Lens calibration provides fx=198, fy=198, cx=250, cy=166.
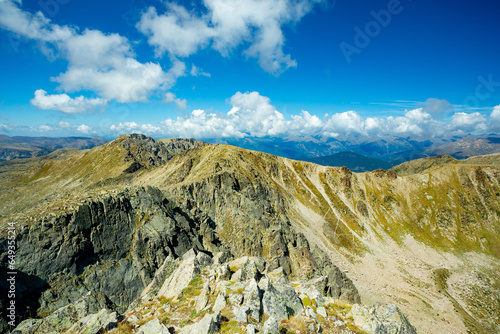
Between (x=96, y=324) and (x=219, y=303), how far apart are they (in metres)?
7.86

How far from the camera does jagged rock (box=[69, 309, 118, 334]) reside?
1255cm

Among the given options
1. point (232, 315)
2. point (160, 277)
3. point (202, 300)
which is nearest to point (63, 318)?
point (160, 277)

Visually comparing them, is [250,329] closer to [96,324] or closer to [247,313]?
[247,313]

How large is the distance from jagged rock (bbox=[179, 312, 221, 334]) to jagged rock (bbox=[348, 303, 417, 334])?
10.5m

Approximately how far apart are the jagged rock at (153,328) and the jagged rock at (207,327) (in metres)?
1.07

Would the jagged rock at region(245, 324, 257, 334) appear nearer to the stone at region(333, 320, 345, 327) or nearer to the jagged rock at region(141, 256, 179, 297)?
the stone at region(333, 320, 345, 327)

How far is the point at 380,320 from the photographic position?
14656mm

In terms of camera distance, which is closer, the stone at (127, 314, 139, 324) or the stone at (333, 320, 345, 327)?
the stone at (127, 314, 139, 324)

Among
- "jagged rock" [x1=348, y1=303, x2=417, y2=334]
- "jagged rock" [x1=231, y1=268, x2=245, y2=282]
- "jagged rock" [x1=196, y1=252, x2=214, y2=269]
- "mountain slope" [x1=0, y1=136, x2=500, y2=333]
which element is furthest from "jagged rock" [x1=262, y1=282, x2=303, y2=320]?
"mountain slope" [x1=0, y1=136, x2=500, y2=333]

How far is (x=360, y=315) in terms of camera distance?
1520 cm

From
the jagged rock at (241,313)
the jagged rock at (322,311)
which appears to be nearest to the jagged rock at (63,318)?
the jagged rock at (241,313)

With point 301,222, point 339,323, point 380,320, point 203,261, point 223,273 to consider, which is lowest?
point 301,222

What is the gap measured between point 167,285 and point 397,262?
99.4m

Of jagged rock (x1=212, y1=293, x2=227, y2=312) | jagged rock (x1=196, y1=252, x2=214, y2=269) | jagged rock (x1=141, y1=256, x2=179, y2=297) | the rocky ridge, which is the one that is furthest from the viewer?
jagged rock (x1=196, y1=252, x2=214, y2=269)
